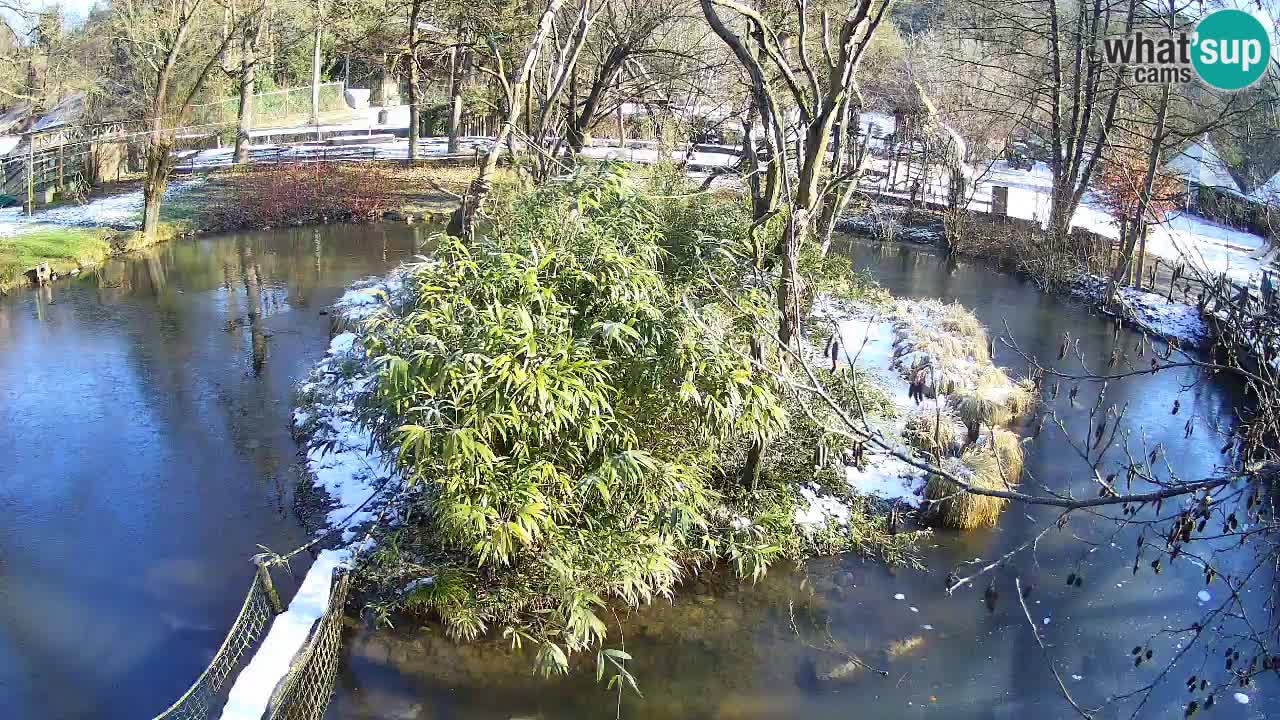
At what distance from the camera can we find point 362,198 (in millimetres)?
22812

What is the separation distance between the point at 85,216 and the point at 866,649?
18.5m

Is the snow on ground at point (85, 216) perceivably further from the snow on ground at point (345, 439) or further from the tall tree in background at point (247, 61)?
the snow on ground at point (345, 439)

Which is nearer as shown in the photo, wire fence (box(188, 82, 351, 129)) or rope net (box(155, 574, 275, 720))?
rope net (box(155, 574, 275, 720))

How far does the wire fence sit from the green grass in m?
10.5

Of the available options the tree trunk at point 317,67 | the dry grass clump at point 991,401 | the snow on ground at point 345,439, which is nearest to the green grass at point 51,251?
the snow on ground at point 345,439

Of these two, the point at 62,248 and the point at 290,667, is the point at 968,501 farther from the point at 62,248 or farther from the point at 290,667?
the point at 62,248

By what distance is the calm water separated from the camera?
7.02 metres

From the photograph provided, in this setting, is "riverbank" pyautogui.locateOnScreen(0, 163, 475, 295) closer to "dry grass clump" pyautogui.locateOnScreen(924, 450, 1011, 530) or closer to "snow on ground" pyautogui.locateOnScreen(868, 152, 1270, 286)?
"snow on ground" pyautogui.locateOnScreen(868, 152, 1270, 286)

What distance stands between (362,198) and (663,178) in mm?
14588

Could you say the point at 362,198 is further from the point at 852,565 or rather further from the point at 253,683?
the point at 253,683

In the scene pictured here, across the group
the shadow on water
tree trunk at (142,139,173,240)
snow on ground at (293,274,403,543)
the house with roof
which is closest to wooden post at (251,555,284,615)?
the shadow on water

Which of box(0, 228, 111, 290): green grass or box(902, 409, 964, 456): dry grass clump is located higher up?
box(0, 228, 111, 290): green grass

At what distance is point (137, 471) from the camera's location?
9.69m

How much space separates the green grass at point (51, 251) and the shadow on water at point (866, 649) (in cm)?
1205
